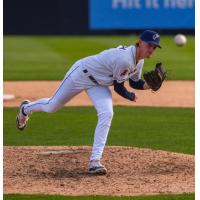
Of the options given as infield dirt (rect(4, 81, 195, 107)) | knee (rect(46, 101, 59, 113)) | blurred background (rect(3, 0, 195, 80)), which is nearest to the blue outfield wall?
blurred background (rect(3, 0, 195, 80))

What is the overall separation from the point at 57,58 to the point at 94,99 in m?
16.0

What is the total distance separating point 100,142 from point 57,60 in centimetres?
1553

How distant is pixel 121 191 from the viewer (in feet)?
22.3

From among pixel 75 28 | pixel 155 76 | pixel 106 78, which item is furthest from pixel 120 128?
pixel 75 28

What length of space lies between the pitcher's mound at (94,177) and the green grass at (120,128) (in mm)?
781

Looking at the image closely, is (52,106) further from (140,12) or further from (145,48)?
(140,12)

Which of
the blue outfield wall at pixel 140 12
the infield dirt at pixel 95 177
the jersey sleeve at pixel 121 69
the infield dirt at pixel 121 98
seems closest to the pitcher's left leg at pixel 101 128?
the infield dirt at pixel 95 177

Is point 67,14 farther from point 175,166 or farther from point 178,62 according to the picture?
point 175,166

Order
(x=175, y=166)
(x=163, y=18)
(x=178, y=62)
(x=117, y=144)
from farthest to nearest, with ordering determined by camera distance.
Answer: (x=163, y=18) → (x=178, y=62) → (x=117, y=144) → (x=175, y=166)

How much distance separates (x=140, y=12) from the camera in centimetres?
2275

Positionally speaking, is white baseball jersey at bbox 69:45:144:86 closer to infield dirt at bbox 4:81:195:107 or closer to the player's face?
the player's face

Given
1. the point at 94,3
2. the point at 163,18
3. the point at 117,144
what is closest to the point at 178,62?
the point at 163,18

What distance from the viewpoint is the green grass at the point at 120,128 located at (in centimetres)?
978

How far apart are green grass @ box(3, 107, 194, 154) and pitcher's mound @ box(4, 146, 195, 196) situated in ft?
2.56
